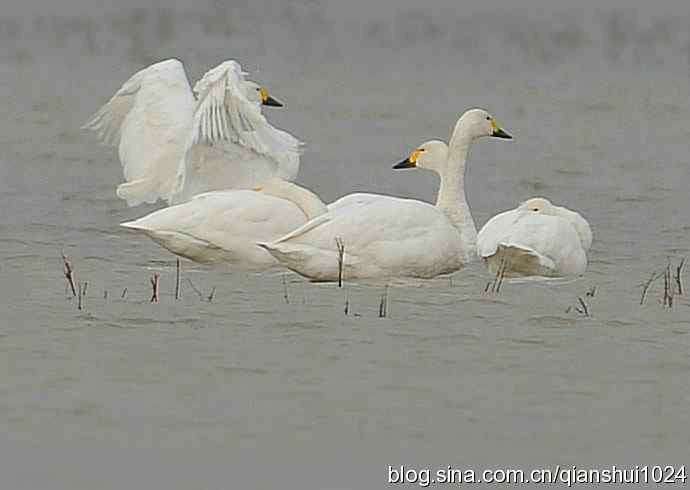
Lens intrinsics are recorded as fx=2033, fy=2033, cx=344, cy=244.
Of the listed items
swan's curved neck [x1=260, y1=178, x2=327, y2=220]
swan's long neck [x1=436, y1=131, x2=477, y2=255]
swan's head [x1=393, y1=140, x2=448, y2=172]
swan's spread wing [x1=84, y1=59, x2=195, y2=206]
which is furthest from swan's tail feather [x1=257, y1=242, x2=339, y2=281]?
swan's spread wing [x1=84, y1=59, x2=195, y2=206]

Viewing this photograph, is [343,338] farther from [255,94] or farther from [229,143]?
[255,94]

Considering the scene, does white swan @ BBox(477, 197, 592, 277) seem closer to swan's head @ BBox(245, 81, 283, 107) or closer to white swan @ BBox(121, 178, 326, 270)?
white swan @ BBox(121, 178, 326, 270)

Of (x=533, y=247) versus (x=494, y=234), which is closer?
(x=533, y=247)

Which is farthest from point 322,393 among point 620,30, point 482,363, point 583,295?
point 620,30

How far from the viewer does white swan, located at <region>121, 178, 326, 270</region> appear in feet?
41.1

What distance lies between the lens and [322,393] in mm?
9586

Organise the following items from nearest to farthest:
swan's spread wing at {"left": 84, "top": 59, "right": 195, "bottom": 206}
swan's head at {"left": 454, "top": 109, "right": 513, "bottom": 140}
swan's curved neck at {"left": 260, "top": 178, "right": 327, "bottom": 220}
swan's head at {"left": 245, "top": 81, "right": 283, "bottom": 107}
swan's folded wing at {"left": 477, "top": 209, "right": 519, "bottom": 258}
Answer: swan's folded wing at {"left": 477, "top": 209, "right": 519, "bottom": 258} → swan's curved neck at {"left": 260, "top": 178, "right": 327, "bottom": 220} → swan's head at {"left": 454, "top": 109, "right": 513, "bottom": 140} → swan's spread wing at {"left": 84, "top": 59, "right": 195, "bottom": 206} → swan's head at {"left": 245, "top": 81, "right": 283, "bottom": 107}

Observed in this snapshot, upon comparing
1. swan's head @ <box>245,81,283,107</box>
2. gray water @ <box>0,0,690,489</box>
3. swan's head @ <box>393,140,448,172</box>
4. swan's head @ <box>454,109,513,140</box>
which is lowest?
gray water @ <box>0,0,690,489</box>

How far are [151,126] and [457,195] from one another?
8.26 ft

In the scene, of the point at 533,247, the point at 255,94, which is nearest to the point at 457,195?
the point at 533,247

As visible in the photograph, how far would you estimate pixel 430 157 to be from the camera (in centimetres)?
1379

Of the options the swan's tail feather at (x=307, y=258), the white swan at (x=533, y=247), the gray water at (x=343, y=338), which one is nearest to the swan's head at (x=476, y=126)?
the white swan at (x=533, y=247)

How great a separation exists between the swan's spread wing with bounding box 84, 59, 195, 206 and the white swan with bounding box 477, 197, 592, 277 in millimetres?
2372

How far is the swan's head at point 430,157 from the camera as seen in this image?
1373 cm
